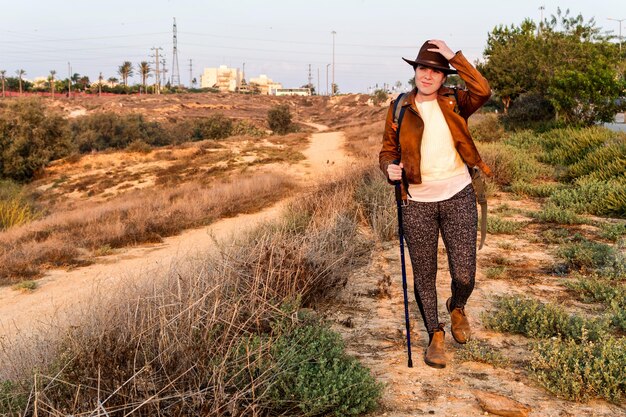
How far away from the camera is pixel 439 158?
3.45m

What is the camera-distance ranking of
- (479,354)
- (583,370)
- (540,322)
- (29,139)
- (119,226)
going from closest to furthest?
(583,370) → (479,354) → (540,322) → (119,226) → (29,139)

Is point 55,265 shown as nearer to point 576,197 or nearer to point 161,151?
point 576,197

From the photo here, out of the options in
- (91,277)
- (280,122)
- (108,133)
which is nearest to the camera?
(91,277)

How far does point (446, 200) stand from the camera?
346cm

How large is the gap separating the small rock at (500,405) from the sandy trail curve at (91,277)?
8.16 feet

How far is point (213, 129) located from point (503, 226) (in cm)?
3819

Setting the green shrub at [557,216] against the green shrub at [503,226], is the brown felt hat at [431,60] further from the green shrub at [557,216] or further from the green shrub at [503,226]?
the green shrub at [557,216]

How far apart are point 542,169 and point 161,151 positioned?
21.2 meters

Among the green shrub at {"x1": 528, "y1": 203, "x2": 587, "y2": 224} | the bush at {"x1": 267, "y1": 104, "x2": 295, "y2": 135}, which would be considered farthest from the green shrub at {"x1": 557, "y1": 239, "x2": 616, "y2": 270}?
the bush at {"x1": 267, "y1": 104, "x2": 295, "y2": 135}

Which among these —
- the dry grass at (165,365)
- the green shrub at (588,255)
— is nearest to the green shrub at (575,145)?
the green shrub at (588,255)

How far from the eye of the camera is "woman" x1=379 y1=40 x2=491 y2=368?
3406 mm

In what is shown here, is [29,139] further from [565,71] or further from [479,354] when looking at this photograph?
[479,354]

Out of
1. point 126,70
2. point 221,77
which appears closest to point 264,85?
point 221,77

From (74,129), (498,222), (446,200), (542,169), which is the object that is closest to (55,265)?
(498,222)
